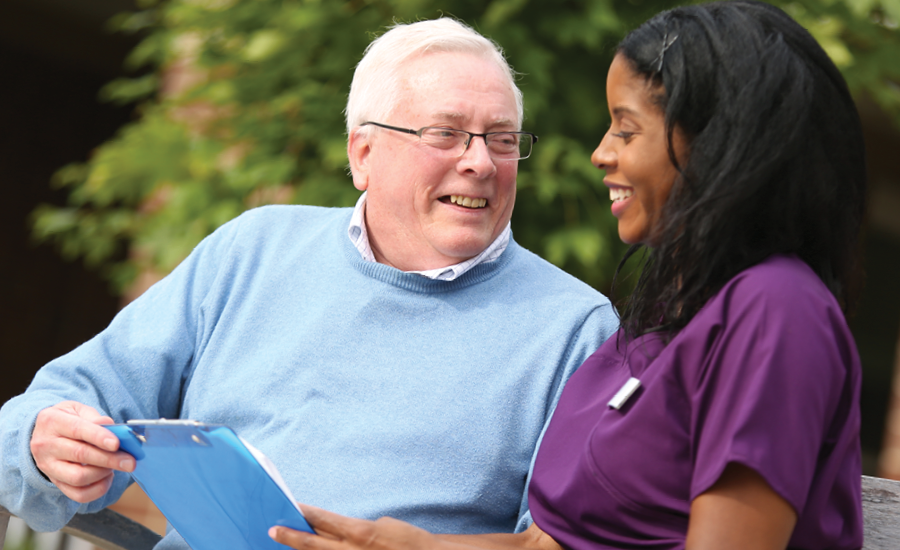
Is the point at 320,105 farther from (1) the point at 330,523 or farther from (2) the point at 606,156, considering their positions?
(1) the point at 330,523

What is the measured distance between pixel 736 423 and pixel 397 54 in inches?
53.2

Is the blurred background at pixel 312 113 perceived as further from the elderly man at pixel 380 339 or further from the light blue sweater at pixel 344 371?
the light blue sweater at pixel 344 371

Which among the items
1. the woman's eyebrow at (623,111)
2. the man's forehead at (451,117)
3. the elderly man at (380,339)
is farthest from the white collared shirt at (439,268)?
the woman's eyebrow at (623,111)

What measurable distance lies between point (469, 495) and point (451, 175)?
28.8 inches

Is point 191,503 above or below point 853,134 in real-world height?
below

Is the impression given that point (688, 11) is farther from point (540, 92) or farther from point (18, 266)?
point (18, 266)

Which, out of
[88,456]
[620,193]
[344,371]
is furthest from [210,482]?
[620,193]

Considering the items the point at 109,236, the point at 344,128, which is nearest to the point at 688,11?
the point at 344,128

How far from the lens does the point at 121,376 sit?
2109 millimetres

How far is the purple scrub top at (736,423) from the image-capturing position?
46.2 inches

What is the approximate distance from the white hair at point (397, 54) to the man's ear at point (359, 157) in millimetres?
47

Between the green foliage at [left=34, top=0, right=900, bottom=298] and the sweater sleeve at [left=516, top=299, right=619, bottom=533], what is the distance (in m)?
0.72

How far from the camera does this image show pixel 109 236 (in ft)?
12.5

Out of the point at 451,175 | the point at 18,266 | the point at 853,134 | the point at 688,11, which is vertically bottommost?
the point at 18,266
